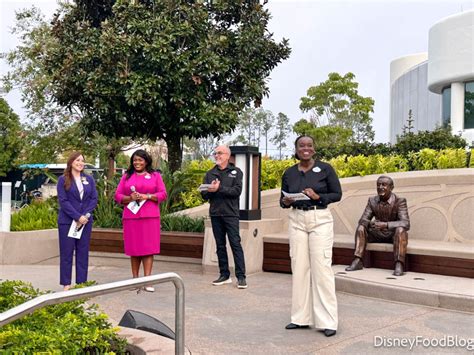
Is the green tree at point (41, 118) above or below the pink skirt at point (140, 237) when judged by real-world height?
above

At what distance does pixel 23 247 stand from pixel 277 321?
5.75 metres

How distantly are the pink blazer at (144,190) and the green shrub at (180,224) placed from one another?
101 inches

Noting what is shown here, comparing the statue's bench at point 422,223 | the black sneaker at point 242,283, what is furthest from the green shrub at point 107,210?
the black sneaker at point 242,283

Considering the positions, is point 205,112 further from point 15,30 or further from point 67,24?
point 15,30

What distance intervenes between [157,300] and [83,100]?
6.57 metres

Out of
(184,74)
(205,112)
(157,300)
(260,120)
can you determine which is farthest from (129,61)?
(260,120)

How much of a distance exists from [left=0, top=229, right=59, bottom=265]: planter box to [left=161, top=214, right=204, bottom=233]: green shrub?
2143 millimetres

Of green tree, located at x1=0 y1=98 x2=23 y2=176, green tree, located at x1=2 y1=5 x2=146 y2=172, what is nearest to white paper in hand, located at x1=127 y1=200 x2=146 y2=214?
green tree, located at x1=2 y1=5 x2=146 y2=172

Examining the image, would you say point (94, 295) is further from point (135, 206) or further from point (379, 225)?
point (379, 225)

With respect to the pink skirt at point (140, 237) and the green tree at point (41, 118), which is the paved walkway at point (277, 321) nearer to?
the pink skirt at point (140, 237)

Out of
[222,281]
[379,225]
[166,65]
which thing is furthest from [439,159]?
[166,65]

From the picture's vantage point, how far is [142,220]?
6.62m

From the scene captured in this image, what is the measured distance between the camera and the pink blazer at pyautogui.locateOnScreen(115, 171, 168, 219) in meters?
6.62

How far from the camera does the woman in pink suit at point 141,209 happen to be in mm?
6609
